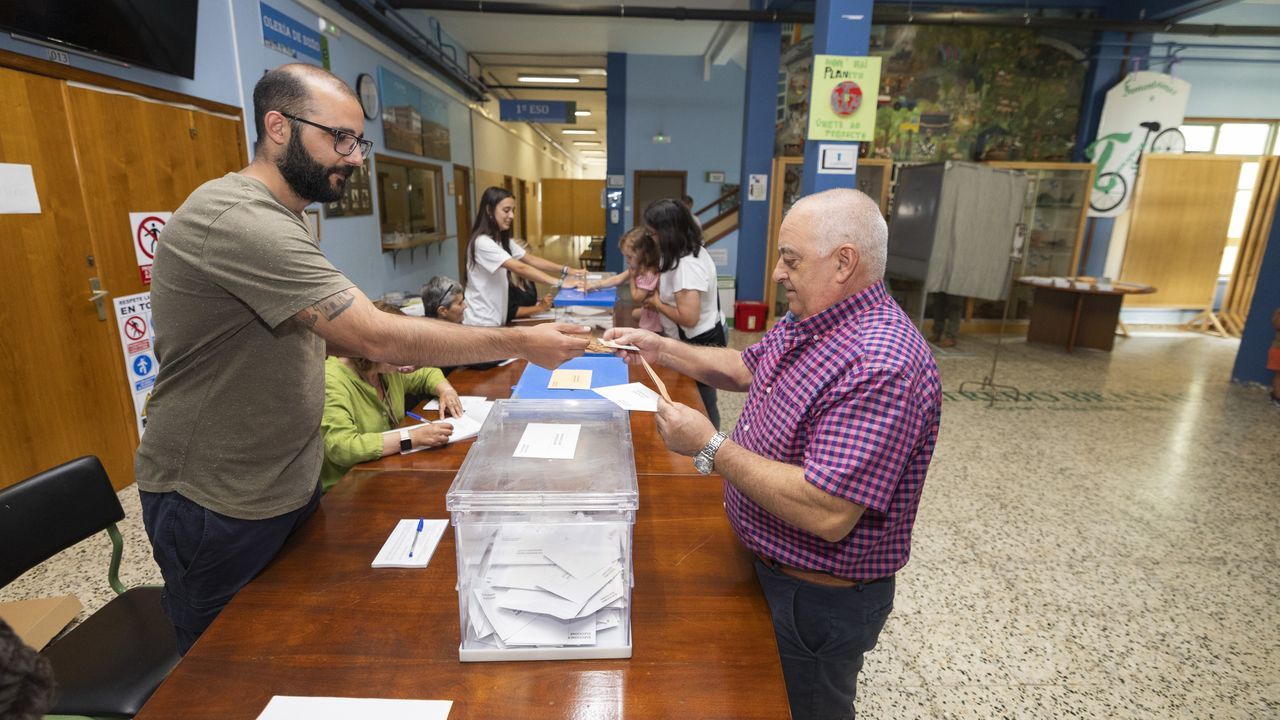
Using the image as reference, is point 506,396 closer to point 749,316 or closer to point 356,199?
point 356,199

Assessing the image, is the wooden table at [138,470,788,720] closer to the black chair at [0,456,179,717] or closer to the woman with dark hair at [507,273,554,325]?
the black chair at [0,456,179,717]

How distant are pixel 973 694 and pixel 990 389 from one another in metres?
4.30

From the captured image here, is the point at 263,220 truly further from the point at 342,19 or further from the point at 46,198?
the point at 342,19

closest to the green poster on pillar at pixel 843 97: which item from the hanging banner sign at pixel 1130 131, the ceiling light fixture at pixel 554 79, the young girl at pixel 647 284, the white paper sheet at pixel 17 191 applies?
the young girl at pixel 647 284

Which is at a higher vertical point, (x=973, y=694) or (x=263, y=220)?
(x=263, y=220)

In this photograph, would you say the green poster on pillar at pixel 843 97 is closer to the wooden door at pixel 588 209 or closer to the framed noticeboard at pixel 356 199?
the framed noticeboard at pixel 356 199

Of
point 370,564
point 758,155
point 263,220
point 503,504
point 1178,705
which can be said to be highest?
point 758,155

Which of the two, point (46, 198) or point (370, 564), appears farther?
point (46, 198)

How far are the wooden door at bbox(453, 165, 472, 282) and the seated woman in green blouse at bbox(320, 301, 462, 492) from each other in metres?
7.62

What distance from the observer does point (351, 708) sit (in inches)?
38.4

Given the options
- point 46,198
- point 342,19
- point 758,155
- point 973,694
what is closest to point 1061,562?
point 973,694

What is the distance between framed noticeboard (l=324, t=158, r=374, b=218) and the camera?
18.1 feet

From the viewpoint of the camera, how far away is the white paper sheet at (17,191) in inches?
103

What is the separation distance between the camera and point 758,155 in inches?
303
